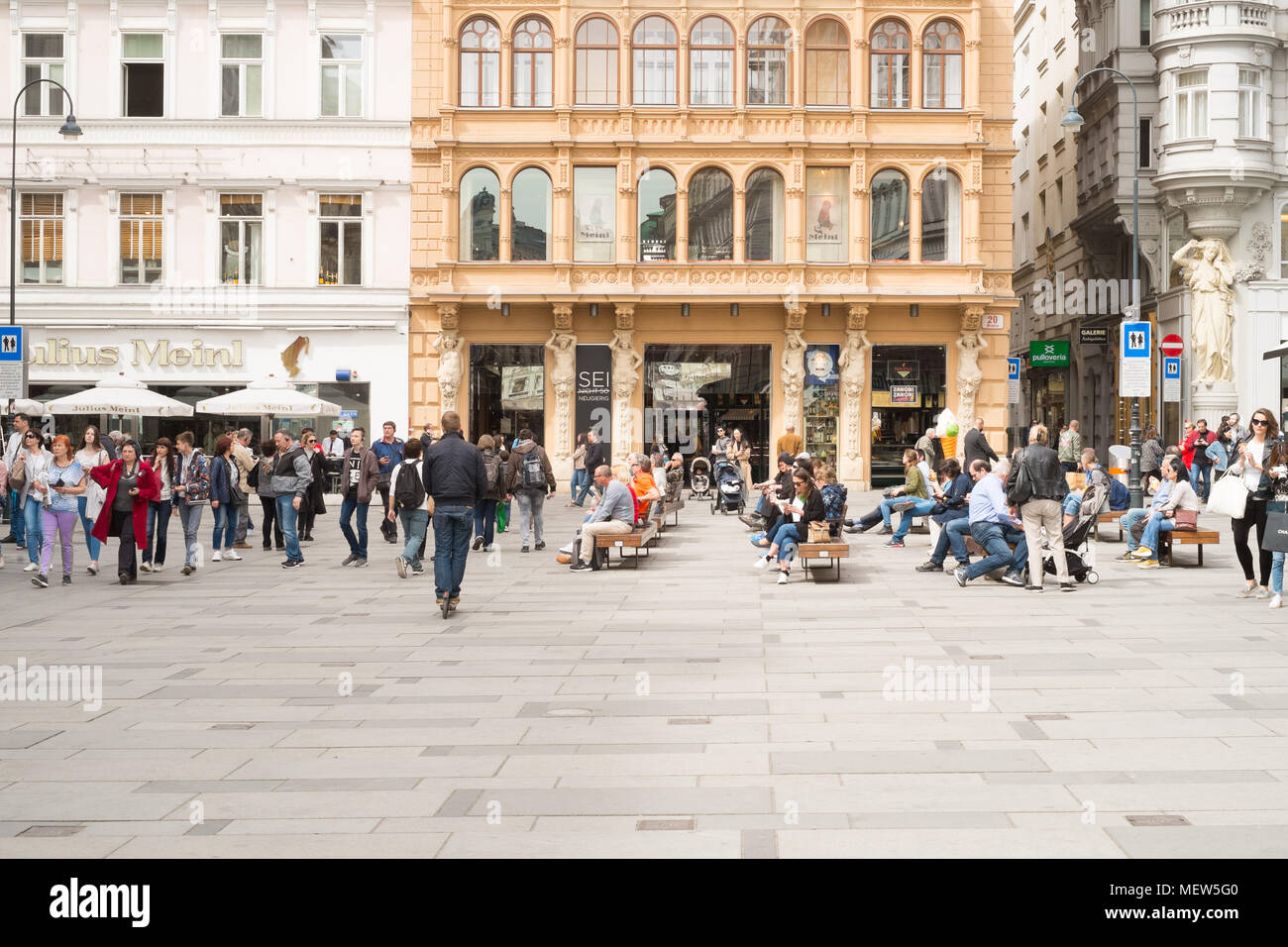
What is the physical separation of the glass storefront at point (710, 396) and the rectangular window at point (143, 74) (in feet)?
48.7

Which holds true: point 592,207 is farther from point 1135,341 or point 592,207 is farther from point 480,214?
point 1135,341

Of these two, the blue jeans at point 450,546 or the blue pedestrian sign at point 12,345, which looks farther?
the blue pedestrian sign at point 12,345

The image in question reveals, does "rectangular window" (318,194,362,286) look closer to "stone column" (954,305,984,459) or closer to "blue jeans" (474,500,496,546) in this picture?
"stone column" (954,305,984,459)

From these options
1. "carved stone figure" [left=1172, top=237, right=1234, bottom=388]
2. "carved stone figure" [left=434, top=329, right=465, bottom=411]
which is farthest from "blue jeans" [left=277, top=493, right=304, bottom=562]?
"carved stone figure" [left=1172, top=237, right=1234, bottom=388]

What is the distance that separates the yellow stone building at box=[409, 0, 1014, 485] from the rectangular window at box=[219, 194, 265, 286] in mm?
4248

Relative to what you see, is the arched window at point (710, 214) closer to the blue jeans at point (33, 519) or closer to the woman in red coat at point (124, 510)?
the woman in red coat at point (124, 510)

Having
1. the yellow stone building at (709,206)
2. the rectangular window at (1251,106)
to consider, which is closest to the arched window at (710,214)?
the yellow stone building at (709,206)

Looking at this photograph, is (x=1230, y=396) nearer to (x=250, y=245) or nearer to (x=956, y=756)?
(x=250, y=245)

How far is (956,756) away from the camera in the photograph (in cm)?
814

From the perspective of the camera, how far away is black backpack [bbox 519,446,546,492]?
22.9 metres

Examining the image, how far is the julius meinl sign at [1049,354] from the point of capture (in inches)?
1989

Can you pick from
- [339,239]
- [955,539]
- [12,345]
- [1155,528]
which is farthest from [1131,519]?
[339,239]

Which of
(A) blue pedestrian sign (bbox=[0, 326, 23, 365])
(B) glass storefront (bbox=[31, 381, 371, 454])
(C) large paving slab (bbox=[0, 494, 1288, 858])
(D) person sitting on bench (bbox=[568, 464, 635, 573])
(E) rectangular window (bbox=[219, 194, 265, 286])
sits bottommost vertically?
(C) large paving slab (bbox=[0, 494, 1288, 858])

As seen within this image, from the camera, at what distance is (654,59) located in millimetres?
39188
